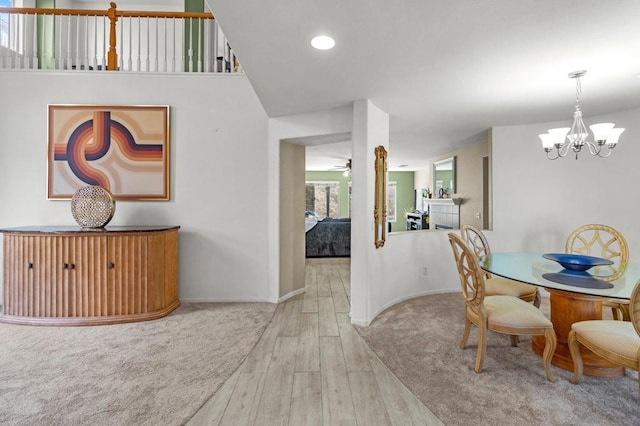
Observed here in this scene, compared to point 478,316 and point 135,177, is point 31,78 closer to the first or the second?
point 135,177

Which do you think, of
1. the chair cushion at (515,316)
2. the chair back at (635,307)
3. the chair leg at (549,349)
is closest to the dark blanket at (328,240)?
the chair cushion at (515,316)

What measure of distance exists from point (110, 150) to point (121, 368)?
264 cm

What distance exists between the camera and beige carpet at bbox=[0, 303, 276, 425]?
178 centimetres

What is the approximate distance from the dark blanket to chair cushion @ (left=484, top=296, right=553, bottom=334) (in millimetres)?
4326

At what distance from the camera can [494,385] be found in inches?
80.4

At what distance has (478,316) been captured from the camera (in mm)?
2256

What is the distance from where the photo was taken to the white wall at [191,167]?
3.62m

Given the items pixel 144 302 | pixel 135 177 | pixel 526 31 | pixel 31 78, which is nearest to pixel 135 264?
pixel 144 302

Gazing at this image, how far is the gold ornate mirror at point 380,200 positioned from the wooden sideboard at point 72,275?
2.47 metres

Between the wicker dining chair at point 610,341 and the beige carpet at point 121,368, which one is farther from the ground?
the wicker dining chair at point 610,341

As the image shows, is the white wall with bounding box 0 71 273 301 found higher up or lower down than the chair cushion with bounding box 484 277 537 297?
higher up

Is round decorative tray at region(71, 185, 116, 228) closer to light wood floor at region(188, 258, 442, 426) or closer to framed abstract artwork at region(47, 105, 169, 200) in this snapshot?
framed abstract artwork at region(47, 105, 169, 200)

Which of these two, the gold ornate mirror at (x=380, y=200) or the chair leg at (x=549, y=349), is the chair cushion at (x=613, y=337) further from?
the gold ornate mirror at (x=380, y=200)

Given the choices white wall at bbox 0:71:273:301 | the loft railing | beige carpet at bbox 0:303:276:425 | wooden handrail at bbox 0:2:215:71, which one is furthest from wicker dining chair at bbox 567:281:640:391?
wooden handrail at bbox 0:2:215:71
